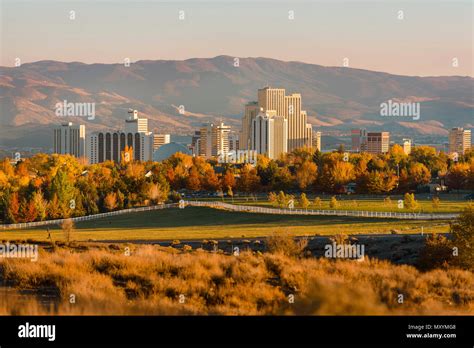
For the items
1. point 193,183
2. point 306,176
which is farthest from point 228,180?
point 306,176

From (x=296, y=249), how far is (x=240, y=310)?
17208 millimetres

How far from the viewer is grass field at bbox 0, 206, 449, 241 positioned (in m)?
51.4

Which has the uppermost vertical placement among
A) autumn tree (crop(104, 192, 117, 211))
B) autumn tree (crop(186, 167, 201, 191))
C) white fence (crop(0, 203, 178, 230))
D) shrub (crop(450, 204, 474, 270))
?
shrub (crop(450, 204, 474, 270))

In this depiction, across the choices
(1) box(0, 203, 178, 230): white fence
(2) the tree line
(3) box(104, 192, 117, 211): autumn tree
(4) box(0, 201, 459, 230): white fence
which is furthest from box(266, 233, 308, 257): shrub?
(3) box(104, 192, 117, 211): autumn tree

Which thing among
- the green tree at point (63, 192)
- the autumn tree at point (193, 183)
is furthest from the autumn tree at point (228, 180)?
the green tree at point (63, 192)

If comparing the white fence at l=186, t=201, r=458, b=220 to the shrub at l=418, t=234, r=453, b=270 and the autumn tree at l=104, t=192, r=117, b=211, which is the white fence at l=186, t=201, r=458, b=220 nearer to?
the autumn tree at l=104, t=192, r=117, b=211

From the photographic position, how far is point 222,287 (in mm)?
18328

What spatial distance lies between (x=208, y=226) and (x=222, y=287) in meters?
43.9

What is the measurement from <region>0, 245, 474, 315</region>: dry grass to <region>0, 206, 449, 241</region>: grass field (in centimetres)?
2330

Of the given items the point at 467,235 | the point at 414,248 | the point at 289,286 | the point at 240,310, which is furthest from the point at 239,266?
the point at 414,248

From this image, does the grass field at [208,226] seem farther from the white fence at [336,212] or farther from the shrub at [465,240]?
the shrub at [465,240]

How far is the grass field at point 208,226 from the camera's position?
51.4m

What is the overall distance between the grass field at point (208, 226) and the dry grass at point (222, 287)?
76.4 ft
